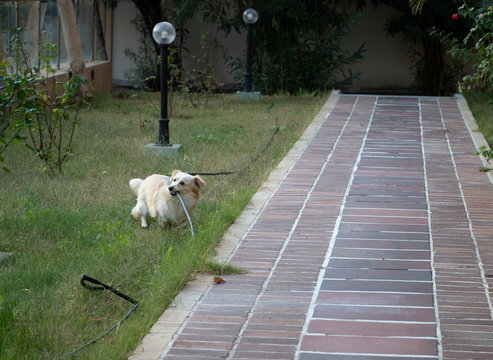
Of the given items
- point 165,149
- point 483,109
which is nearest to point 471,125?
point 483,109

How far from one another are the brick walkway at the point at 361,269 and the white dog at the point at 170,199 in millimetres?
587

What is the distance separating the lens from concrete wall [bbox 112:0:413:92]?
18016mm

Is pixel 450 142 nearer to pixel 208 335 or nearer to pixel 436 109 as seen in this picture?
pixel 436 109

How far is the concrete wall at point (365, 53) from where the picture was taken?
18.0 m

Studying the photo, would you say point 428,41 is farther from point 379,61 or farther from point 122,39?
point 122,39

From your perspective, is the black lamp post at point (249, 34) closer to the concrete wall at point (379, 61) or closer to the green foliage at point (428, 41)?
Answer: the green foliage at point (428, 41)

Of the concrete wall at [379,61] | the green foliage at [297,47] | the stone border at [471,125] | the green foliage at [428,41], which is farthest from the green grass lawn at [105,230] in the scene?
the concrete wall at [379,61]

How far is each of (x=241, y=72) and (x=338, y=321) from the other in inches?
516

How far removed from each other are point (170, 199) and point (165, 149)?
124 inches

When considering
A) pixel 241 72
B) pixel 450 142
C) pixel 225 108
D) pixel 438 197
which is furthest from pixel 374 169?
pixel 241 72

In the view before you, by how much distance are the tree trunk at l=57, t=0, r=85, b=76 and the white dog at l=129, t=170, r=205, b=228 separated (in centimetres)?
812

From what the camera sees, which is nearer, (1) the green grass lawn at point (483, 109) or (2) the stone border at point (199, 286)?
(2) the stone border at point (199, 286)

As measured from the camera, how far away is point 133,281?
4.87 meters

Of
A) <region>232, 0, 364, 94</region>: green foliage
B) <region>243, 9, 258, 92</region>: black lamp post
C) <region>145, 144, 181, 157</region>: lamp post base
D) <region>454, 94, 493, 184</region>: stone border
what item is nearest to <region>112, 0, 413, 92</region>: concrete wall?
<region>232, 0, 364, 94</region>: green foliage
